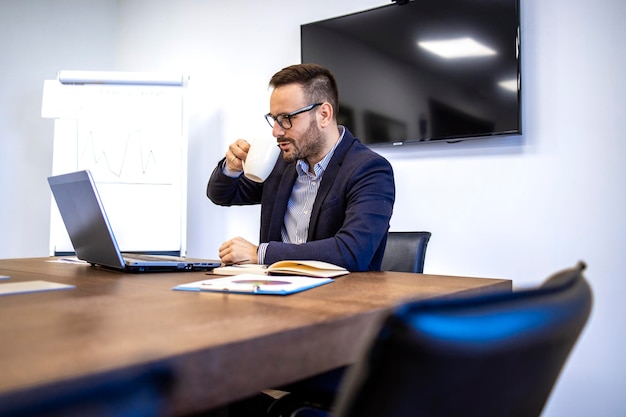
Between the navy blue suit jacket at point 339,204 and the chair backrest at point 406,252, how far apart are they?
5.6 inches

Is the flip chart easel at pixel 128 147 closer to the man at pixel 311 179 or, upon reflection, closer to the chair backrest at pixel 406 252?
the man at pixel 311 179

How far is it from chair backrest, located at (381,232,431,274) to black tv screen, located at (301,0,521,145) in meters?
0.83

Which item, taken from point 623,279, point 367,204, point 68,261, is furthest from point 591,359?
point 68,261

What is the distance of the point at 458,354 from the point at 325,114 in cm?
172

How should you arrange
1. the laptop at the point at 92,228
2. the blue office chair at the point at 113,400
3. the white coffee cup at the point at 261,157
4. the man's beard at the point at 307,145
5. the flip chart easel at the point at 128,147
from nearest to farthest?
the blue office chair at the point at 113,400 → the laptop at the point at 92,228 → the white coffee cup at the point at 261,157 → the man's beard at the point at 307,145 → the flip chart easel at the point at 128,147

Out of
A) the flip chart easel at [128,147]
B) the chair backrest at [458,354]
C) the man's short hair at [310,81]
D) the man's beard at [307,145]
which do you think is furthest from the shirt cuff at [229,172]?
the chair backrest at [458,354]

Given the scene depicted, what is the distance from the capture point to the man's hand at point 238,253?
1.48m

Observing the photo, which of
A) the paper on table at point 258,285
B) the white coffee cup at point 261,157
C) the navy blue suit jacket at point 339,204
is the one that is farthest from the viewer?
the white coffee cup at point 261,157

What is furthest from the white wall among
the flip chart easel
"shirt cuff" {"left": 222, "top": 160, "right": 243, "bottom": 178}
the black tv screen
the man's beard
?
"shirt cuff" {"left": 222, "top": 160, "right": 243, "bottom": 178}

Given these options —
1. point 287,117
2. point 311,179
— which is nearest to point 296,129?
point 287,117

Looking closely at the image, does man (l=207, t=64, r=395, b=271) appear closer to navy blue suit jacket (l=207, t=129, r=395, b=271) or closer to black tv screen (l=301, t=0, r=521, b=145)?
navy blue suit jacket (l=207, t=129, r=395, b=271)

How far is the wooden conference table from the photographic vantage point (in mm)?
460

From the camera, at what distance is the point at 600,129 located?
2221 millimetres

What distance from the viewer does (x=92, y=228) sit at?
4.66 feet
